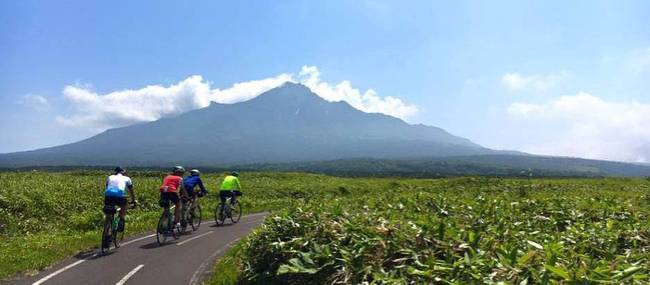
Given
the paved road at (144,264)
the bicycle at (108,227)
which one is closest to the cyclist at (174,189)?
the paved road at (144,264)

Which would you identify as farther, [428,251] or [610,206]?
[610,206]

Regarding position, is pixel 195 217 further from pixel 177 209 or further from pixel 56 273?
pixel 56 273

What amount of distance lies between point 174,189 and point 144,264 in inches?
182

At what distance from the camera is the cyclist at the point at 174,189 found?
61.2ft

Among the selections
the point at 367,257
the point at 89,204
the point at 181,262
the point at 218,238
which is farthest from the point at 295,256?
the point at 89,204

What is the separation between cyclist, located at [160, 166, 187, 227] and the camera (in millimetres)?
18656

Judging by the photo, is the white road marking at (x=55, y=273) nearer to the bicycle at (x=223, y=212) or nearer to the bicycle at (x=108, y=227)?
the bicycle at (x=108, y=227)

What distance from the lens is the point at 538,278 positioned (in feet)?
12.9

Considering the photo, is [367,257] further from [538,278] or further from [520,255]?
[538,278]

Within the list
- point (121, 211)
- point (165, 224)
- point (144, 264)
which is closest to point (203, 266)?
point (144, 264)

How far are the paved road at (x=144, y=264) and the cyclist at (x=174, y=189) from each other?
55.7 inches

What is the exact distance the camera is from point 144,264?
1457 cm

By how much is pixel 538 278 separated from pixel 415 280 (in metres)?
1.34

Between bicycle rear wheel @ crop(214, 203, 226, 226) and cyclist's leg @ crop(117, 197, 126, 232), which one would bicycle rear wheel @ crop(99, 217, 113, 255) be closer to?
cyclist's leg @ crop(117, 197, 126, 232)
